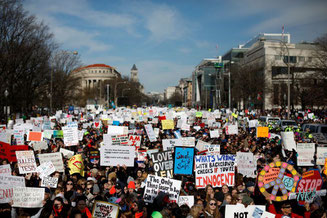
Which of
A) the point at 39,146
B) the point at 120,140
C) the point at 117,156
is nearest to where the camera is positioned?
the point at 117,156

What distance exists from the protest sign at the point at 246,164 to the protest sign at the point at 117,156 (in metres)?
2.83

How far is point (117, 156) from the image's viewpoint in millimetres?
9539

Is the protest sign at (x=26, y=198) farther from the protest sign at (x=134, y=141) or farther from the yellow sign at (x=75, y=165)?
the protest sign at (x=134, y=141)

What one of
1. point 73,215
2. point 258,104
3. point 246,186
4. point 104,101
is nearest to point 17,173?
point 73,215

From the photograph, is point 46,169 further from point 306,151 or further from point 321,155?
point 306,151

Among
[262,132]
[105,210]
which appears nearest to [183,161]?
[105,210]

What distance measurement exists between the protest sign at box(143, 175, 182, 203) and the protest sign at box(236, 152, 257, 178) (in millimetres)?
3035

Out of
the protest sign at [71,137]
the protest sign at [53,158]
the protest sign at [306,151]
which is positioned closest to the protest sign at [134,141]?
the protest sign at [71,137]

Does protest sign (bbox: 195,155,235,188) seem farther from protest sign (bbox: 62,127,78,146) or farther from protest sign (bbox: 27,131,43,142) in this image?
protest sign (bbox: 27,131,43,142)

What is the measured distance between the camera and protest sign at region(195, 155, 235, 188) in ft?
26.0

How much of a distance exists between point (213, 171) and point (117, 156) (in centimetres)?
282

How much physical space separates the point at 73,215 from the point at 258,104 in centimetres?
6409

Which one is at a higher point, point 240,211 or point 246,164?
point 246,164

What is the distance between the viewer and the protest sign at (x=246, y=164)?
916cm
